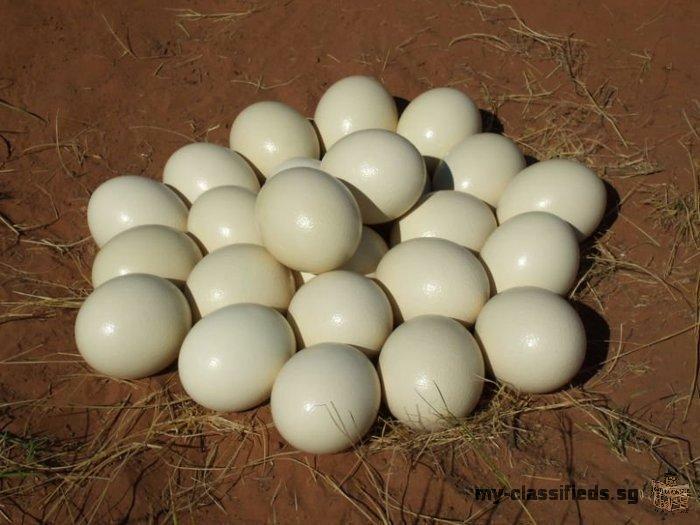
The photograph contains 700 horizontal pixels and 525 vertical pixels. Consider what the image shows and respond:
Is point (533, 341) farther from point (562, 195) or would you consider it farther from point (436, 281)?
point (562, 195)

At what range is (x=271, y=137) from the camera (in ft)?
9.87

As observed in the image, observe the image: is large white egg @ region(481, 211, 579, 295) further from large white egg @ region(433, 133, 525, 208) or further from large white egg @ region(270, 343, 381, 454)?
large white egg @ region(270, 343, 381, 454)

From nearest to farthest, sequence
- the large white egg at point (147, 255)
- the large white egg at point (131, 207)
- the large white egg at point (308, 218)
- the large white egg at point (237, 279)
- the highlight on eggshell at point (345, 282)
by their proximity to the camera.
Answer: the highlight on eggshell at point (345, 282), the large white egg at point (308, 218), the large white egg at point (237, 279), the large white egg at point (147, 255), the large white egg at point (131, 207)

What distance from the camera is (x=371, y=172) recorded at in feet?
8.17

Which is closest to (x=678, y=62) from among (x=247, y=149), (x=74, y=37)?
(x=247, y=149)

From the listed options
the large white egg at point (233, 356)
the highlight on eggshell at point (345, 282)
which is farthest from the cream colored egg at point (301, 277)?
the large white egg at point (233, 356)

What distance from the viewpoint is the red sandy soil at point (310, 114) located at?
2.10 m

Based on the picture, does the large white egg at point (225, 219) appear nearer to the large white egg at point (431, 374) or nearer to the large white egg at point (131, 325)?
the large white egg at point (131, 325)

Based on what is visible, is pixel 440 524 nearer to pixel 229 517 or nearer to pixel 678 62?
pixel 229 517


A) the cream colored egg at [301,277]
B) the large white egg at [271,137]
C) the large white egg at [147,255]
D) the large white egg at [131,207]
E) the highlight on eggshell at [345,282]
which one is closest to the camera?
the highlight on eggshell at [345,282]

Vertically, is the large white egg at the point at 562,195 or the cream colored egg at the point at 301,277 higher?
the large white egg at the point at 562,195

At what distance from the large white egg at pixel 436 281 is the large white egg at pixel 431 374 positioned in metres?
0.15

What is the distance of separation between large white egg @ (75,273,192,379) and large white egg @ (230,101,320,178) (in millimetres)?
897

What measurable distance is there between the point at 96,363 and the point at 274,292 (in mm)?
667
